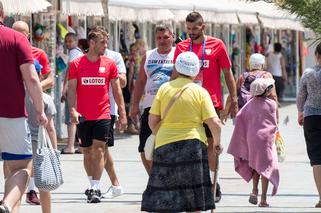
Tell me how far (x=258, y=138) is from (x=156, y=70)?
128 centimetres

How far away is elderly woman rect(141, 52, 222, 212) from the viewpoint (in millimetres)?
10000

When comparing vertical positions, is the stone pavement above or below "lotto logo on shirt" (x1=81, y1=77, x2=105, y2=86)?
below

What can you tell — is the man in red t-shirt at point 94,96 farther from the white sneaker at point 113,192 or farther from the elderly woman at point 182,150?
the elderly woman at point 182,150

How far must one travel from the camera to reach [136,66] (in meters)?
24.1

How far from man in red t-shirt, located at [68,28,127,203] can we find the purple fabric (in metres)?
1.25

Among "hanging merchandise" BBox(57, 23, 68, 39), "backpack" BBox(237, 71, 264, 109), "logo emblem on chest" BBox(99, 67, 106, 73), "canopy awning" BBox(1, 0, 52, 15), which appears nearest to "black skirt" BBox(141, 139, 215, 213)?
"logo emblem on chest" BBox(99, 67, 106, 73)

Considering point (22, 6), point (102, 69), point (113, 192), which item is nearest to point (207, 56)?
point (102, 69)

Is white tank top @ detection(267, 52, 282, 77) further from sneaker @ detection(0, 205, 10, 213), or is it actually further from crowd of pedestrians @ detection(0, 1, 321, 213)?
sneaker @ detection(0, 205, 10, 213)

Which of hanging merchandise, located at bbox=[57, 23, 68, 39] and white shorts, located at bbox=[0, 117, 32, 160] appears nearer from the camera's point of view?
white shorts, located at bbox=[0, 117, 32, 160]

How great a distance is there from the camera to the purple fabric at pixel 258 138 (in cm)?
1316

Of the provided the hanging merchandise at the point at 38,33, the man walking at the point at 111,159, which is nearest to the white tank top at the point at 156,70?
the man walking at the point at 111,159

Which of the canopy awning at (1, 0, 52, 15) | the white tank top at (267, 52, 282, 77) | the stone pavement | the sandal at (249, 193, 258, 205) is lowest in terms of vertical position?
the white tank top at (267, 52, 282, 77)

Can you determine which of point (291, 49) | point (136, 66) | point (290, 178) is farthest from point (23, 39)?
point (291, 49)

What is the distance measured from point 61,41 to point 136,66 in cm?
208
